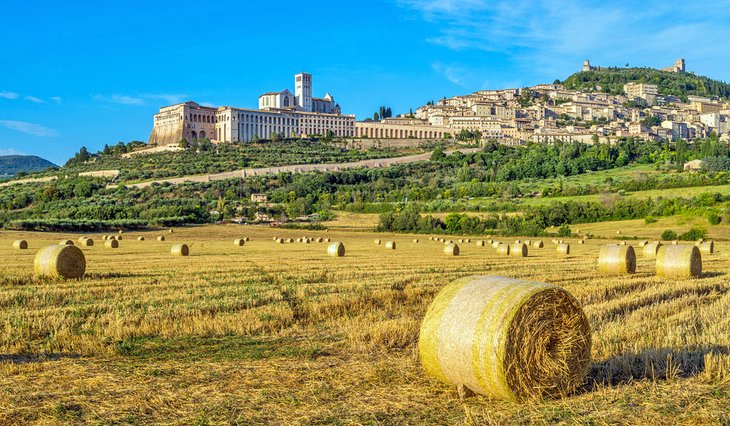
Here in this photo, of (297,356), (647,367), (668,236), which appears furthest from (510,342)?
(668,236)

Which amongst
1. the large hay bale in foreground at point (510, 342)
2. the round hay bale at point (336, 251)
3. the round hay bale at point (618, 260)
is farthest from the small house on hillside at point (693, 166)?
the large hay bale in foreground at point (510, 342)

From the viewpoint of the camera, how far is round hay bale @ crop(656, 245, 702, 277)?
15.5 m

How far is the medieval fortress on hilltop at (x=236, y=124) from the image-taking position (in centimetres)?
14262

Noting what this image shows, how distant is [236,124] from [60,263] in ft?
434

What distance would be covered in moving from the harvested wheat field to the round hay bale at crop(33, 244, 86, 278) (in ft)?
2.45

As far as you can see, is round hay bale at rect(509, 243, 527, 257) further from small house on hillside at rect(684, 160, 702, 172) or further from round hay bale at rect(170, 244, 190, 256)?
A: small house on hillside at rect(684, 160, 702, 172)

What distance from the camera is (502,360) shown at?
566cm

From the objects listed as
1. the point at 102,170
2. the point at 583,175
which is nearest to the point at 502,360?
the point at 583,175

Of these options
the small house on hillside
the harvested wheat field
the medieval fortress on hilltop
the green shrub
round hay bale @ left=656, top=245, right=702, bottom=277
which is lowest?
the harvested wheat field

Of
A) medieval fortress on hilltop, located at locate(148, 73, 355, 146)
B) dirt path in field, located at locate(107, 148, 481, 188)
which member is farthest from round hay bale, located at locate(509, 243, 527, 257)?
medieval fortress on hilltop, located at locate(148, 73, 355, 146)

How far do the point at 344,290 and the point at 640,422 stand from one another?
776 cm

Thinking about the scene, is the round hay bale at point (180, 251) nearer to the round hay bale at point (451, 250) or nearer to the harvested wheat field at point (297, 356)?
the round hay bale at point (451, 250)

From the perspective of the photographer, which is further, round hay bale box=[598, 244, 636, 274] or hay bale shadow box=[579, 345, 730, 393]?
round hay bale box=[598, 244, 636, 274]

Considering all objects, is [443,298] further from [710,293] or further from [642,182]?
[642,182]
